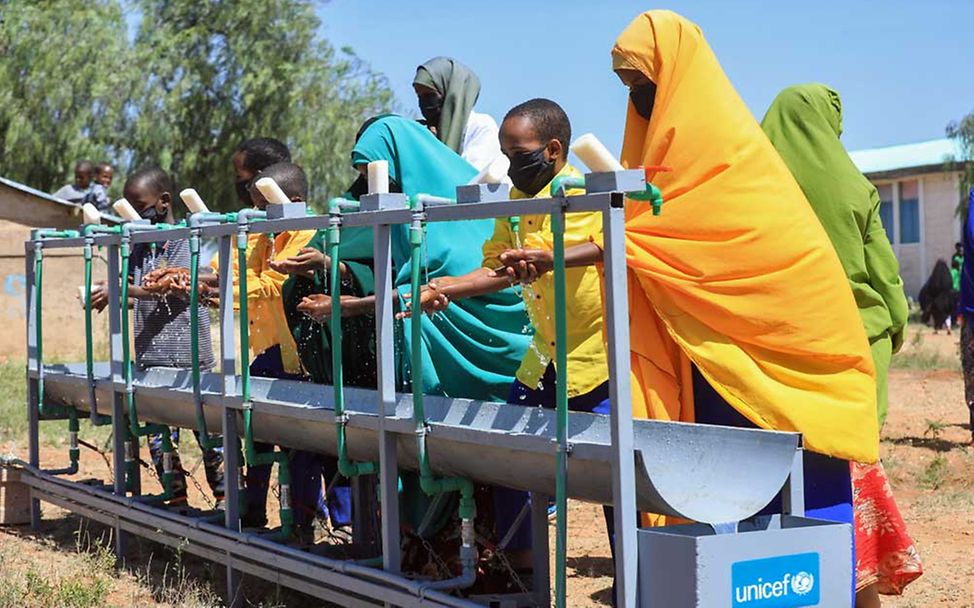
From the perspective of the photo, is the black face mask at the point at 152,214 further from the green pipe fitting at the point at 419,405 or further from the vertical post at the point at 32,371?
the green pipe fitting at the point at 419,405

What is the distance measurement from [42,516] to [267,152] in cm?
246

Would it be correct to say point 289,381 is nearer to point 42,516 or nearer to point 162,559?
point 162,559

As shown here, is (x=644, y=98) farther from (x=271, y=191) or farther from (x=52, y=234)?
(x=52, y=234)

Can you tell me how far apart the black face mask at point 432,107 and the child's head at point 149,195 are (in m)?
1.57

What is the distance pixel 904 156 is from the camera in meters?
41.1

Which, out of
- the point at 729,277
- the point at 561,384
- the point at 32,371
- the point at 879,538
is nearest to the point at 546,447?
the point at 561,384

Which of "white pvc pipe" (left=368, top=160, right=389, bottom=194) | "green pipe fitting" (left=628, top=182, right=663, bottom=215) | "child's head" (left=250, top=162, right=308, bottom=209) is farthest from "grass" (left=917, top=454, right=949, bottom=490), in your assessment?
"green pipe fitting" (left=628, top=182, right=663, bottom=215)

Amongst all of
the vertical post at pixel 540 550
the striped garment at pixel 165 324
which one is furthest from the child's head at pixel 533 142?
the striped garment at pixel 165 324

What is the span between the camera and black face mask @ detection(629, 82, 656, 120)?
13.0 feet

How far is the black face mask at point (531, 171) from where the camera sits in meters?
4.27

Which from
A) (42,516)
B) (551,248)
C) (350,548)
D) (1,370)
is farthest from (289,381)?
(1,370)

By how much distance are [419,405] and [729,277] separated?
37.6 inches

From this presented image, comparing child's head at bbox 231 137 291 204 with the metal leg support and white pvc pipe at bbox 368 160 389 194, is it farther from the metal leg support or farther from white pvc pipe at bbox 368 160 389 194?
white pvc pipe at bbox 368 160 389 194

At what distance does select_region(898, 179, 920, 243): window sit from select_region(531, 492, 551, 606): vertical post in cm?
3415
